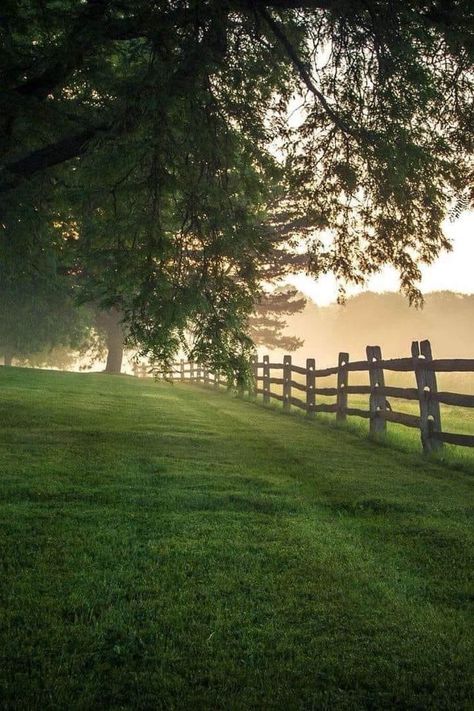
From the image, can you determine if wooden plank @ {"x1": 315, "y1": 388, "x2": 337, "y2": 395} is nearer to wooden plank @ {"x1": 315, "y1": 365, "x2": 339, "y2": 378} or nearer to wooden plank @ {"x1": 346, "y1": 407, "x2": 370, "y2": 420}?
wooden plank @ {"x1": 315, "y1": 365, "x2": 339, "y2": 378}

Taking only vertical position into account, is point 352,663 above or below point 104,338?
below

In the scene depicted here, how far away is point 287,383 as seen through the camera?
18188mm

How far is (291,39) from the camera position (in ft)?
26.6

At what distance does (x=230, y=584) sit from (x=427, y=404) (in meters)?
6.72

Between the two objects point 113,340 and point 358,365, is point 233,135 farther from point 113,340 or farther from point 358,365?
point 113,340

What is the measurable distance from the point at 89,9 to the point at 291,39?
108 inches

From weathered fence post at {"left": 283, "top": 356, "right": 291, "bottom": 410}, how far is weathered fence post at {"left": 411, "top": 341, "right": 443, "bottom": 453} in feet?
25.6

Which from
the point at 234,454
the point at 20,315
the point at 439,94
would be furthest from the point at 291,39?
the point at 20,315

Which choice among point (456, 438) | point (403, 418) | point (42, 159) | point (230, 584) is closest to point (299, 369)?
point (403, 418)

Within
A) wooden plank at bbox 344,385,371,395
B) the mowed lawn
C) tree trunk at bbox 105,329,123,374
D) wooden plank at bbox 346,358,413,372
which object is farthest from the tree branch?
tree trunk at bbox 105,329,123,374

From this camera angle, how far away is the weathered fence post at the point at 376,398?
1162 centimetres

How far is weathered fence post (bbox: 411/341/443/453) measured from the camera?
31.8ft

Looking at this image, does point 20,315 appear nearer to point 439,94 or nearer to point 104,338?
point 104,338

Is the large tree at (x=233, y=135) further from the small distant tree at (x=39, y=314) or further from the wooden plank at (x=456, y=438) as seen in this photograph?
the small distant tree at (x=39, y=314)
